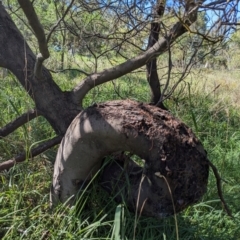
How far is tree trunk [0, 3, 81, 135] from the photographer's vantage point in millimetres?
Result: 2924

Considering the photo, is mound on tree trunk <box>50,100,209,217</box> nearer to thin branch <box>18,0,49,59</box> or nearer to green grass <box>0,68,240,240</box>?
green grass <box>0,68,240,240</box>

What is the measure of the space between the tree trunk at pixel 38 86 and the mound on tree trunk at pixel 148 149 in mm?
486

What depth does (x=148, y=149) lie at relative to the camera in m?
2.25

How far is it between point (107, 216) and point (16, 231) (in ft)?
1.91

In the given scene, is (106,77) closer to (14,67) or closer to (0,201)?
(14,67)

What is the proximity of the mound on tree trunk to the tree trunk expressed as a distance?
0.49 meters

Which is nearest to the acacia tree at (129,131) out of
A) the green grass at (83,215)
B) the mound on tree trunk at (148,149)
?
the mound on tree trunk at (148,149)

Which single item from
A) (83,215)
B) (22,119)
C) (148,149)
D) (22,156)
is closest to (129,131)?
(148,149)

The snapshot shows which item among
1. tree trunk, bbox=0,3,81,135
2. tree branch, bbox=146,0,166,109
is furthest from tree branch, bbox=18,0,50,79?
tree branch, bbox=146,0,166,109

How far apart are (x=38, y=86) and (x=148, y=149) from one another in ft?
3.77

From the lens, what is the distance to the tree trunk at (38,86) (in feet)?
9.59

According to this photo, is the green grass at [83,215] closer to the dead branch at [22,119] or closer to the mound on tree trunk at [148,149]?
the dead branch at [22,119]

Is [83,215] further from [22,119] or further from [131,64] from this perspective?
[131,64]

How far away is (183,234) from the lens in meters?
2.62
